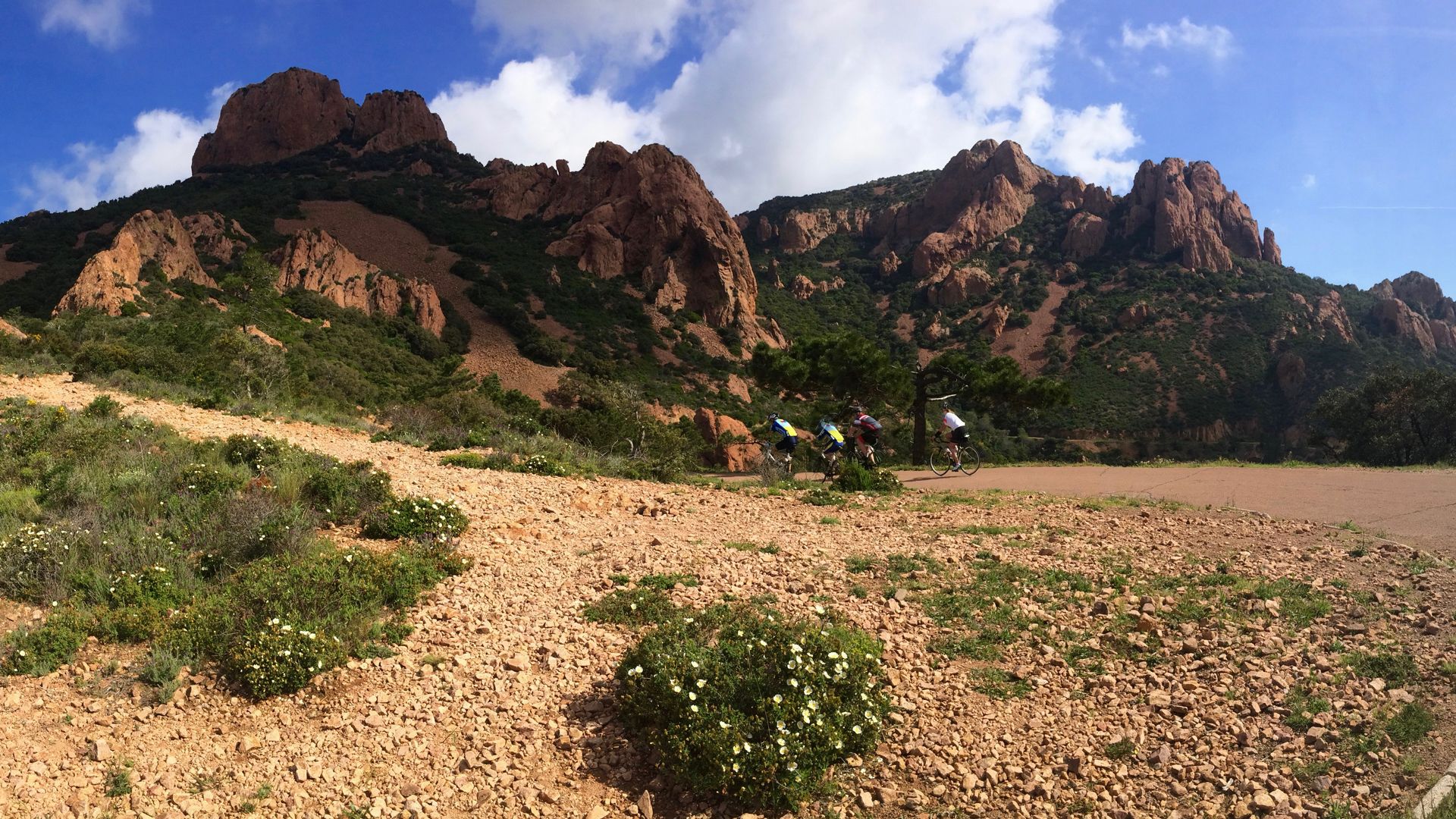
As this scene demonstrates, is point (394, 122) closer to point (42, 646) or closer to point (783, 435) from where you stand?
point (783, 435)

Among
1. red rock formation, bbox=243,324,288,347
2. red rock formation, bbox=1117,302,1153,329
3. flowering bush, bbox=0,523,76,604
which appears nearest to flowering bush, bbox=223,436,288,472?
flowering bush, bbox=0,523,76,604

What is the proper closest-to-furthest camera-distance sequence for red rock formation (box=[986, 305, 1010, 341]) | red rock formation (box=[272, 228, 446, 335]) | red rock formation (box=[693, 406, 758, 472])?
red rock formation (box=[693, 406, 758, 472]), red rock formation (box=[272, 228, 446, 335]), red rock formation (box=[986, 305, 1010, 341])

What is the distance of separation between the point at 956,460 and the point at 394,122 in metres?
82.4

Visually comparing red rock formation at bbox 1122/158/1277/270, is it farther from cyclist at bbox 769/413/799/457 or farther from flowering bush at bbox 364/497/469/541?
flowering bush at bbox 364/497/469/541

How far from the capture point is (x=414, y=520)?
22.8ft

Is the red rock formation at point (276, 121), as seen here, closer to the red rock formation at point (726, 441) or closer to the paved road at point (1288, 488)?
the red rock formation at point (726, 441)

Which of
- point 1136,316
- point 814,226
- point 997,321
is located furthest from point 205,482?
point 814,226

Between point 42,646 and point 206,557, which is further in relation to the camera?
point 206,557

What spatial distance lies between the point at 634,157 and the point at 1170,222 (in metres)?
51.3

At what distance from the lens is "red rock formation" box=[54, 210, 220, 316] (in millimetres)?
29938

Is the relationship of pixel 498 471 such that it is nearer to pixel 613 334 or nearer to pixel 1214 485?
pixel 1214 485

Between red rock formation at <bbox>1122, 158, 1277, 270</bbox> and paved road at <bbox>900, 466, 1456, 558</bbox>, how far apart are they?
65.1 m

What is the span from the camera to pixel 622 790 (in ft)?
12.5

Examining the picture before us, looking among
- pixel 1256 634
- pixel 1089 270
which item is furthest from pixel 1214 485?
pixel 1089 270
